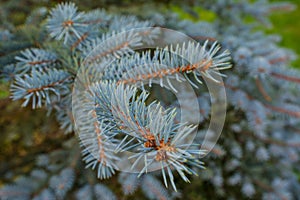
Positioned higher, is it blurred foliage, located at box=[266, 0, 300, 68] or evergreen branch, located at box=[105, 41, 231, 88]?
blurred foliage, located at box=[266, 0, 300, 68]

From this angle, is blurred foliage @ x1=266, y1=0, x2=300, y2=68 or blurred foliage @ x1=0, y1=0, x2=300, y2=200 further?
blurred foliage @ x1=266, y1=0, x2=300, y2=68

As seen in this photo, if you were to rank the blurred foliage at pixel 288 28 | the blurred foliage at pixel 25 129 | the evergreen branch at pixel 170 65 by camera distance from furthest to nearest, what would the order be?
the blurred foliage at pixel 288 28, the blurred foliage at pixel 25 129, the evergreen branch at pixel 170 65

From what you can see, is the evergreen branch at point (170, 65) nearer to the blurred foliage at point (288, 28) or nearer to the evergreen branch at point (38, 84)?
the evergreen branch at point (38, 84)

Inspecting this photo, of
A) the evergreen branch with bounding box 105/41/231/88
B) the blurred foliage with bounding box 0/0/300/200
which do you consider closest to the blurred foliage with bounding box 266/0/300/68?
the blurred foliage with bounding box 0/0/300/200

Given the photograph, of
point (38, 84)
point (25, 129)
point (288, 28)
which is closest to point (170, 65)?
point (38, 84)

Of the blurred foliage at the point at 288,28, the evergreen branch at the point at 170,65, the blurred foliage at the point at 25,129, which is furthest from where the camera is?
the blurred foliage at the point at 288,28

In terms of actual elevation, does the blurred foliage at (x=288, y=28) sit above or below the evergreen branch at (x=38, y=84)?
above

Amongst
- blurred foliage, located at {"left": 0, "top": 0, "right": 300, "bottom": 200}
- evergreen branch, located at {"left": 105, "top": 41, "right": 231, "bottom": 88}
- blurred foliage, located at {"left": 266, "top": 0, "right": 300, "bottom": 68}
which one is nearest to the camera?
evergreen branch, located at {"left": 105, "top": 41, "right": 231, "bottom": 88}

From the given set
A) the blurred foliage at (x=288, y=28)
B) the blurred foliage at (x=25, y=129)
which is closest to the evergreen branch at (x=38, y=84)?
the blurred foliage at (x=25, y=129)

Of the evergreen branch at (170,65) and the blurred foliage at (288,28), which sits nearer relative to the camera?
the evergreen branch at (170,65)

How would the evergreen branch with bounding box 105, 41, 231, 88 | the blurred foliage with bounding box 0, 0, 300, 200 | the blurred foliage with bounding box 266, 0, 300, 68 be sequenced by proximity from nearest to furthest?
1. the evergreen branch with bounding box 105, 41, 231, 88
2. the blurred foliage with bounding box 0, 0, 300, 200
3. the blurred foliage with bounding box 266, 0, 300, 68

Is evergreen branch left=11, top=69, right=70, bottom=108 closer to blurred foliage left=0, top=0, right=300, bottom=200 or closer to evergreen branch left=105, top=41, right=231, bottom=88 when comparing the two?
evergreen branch left=105, top=41, right=231, bottom=88
